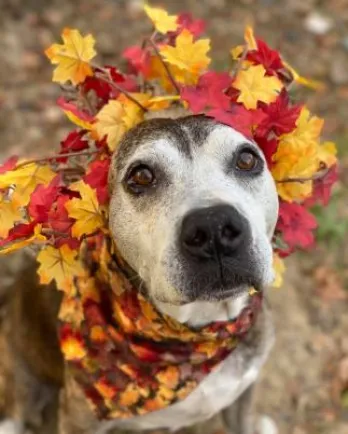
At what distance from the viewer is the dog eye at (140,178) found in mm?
2260

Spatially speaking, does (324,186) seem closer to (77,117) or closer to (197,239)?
(197,239)

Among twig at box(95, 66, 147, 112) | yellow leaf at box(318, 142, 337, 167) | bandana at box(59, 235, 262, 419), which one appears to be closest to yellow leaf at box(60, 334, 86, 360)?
bandana at box(59, 235, 262, 419)

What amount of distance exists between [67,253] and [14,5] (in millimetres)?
3901

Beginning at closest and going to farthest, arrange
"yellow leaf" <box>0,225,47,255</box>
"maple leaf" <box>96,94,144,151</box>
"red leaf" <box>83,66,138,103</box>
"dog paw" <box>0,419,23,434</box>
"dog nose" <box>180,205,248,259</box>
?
"dog nose" <box>180,205,248,259</box> → "yellow leaf" <box>0,225,47,255</box> → "maple leaf" <box>96,94,144,151</box> → "red leaf" <box>83,66,138,103</box> → "dog paw" <box>0,419,23,434</box>

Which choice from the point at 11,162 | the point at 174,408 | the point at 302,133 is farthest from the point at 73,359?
the point at 302,133

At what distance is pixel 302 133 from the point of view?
7.76ft

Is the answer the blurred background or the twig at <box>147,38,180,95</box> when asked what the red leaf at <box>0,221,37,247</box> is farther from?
the blurred background

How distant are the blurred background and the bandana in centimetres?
102

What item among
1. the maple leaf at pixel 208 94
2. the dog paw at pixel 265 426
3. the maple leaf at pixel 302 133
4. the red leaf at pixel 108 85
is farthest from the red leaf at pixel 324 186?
the dog paw at pixel 265 426

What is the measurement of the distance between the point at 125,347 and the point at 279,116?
0.99m

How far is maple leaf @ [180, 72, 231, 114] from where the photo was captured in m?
2.22

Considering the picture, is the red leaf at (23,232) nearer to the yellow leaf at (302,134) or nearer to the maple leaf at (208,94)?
the maple leaf at (208,94)

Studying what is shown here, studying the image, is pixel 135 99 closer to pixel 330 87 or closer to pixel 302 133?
pixel 302 133

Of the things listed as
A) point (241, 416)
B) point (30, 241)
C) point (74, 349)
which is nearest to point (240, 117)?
point (30, 241)
